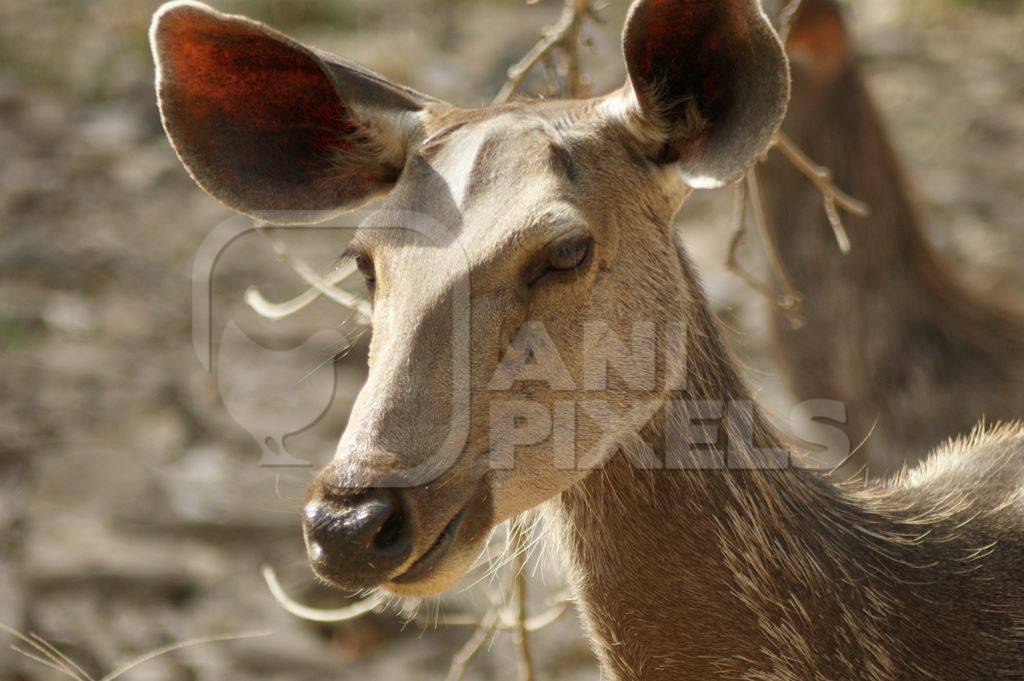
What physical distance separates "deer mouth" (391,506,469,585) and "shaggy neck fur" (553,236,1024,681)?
643 millimetres

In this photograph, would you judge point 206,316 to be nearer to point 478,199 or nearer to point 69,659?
point 69,659

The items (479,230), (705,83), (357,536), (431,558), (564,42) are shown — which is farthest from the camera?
(564,42)

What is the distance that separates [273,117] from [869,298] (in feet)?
14.4

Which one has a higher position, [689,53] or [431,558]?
[689,53]

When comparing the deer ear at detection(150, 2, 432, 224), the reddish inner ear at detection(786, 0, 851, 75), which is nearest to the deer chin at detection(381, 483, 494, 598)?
the deer ear at detection(150, 2, 432, 224)

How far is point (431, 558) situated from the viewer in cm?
279

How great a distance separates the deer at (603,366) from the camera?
2951 mm

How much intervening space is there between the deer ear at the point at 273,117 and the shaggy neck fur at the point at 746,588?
40.1 inches

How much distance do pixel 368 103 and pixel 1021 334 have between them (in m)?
4.61

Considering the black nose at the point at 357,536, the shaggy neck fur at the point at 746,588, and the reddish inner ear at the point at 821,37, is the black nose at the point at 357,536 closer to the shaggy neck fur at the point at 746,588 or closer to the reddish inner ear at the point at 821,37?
the shaggy neck fur at the point at 746,588

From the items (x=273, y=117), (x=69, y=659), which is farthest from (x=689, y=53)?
(x=69, y=659)

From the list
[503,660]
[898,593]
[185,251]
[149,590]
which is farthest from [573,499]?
[185,251]

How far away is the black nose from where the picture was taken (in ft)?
8.60

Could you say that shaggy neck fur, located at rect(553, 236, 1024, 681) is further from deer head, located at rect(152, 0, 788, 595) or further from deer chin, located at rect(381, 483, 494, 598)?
deer chin, located at rect(381, 483, 494, 598)
